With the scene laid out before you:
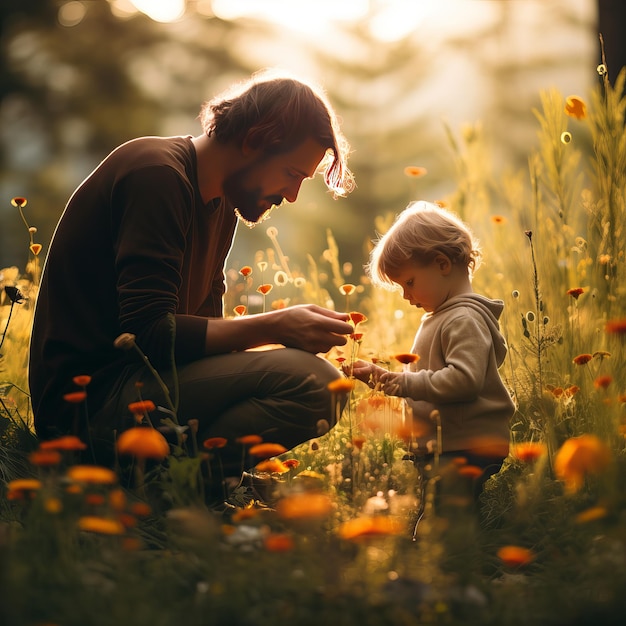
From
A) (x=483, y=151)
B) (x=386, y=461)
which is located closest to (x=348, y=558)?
(x=386, y=461)

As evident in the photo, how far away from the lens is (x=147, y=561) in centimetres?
157

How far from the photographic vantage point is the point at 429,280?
223 cm

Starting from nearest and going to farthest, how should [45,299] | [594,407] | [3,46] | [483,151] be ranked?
1. [45,299]
2. [594,407]
3. [483,151]
4. [3,46]

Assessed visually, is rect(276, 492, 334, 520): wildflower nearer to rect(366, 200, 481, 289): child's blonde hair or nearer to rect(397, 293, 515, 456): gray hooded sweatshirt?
rect(397, 293, 515, 456): gray hooded sweatshirt

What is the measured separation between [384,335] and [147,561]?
205 centimetres

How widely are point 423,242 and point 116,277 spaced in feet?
2.95

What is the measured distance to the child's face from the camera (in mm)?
2230

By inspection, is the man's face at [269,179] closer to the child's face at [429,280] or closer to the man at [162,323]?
the man at [162,323]

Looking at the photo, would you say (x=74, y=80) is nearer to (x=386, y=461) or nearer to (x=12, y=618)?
(x=386, y=461)

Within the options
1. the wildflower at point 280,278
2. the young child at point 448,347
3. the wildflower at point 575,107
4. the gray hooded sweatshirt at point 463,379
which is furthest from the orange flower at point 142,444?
the wildflower at point 575,107

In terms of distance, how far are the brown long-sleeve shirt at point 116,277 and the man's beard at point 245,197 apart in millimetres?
104

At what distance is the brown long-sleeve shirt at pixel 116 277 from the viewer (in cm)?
199

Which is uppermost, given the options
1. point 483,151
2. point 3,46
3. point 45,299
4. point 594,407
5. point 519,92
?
point 519,92

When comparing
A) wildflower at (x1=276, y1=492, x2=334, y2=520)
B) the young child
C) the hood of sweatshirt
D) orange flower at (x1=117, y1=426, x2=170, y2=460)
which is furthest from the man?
wildflower at (x1=276, y1=492, x2=334, y2=520)
